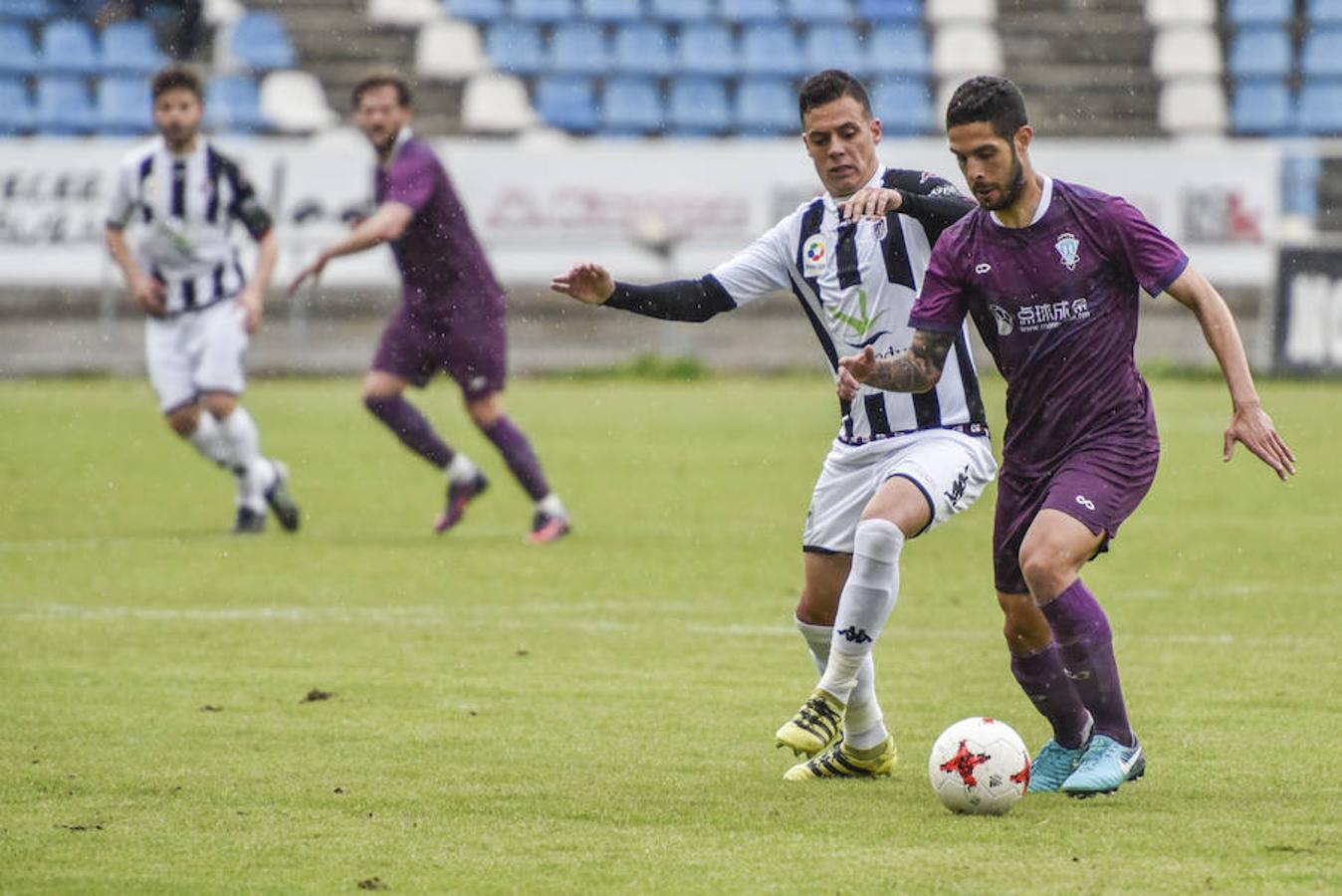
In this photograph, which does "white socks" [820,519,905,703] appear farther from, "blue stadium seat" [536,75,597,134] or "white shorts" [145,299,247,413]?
"blue stadium seat" [536,75,597,134]

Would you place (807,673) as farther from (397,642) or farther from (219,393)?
(219,393)

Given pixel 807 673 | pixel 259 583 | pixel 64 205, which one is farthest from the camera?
pixel 64 205

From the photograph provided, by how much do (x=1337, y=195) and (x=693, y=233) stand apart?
722cm

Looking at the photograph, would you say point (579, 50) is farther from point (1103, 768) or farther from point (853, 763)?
point (1103, 768)

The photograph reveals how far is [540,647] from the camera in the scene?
8633 mm

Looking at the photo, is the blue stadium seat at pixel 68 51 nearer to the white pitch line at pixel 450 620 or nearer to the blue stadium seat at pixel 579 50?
the blue stadium seat at pixel 579 50

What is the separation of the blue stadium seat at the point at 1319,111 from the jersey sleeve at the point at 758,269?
21.4m

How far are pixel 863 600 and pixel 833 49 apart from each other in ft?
69.9

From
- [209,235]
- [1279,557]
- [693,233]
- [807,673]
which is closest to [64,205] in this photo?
[693,233]

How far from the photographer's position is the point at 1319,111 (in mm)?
26797

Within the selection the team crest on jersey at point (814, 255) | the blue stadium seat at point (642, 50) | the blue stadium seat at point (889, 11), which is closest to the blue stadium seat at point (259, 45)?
the blue stadium seat at point (642, 50)

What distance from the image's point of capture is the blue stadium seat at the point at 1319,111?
2672 cm

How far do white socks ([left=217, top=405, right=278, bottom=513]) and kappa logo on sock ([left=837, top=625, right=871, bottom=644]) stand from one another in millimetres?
6583

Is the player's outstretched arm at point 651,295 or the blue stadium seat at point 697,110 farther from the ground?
the player's outstretched arm at point 651,295
